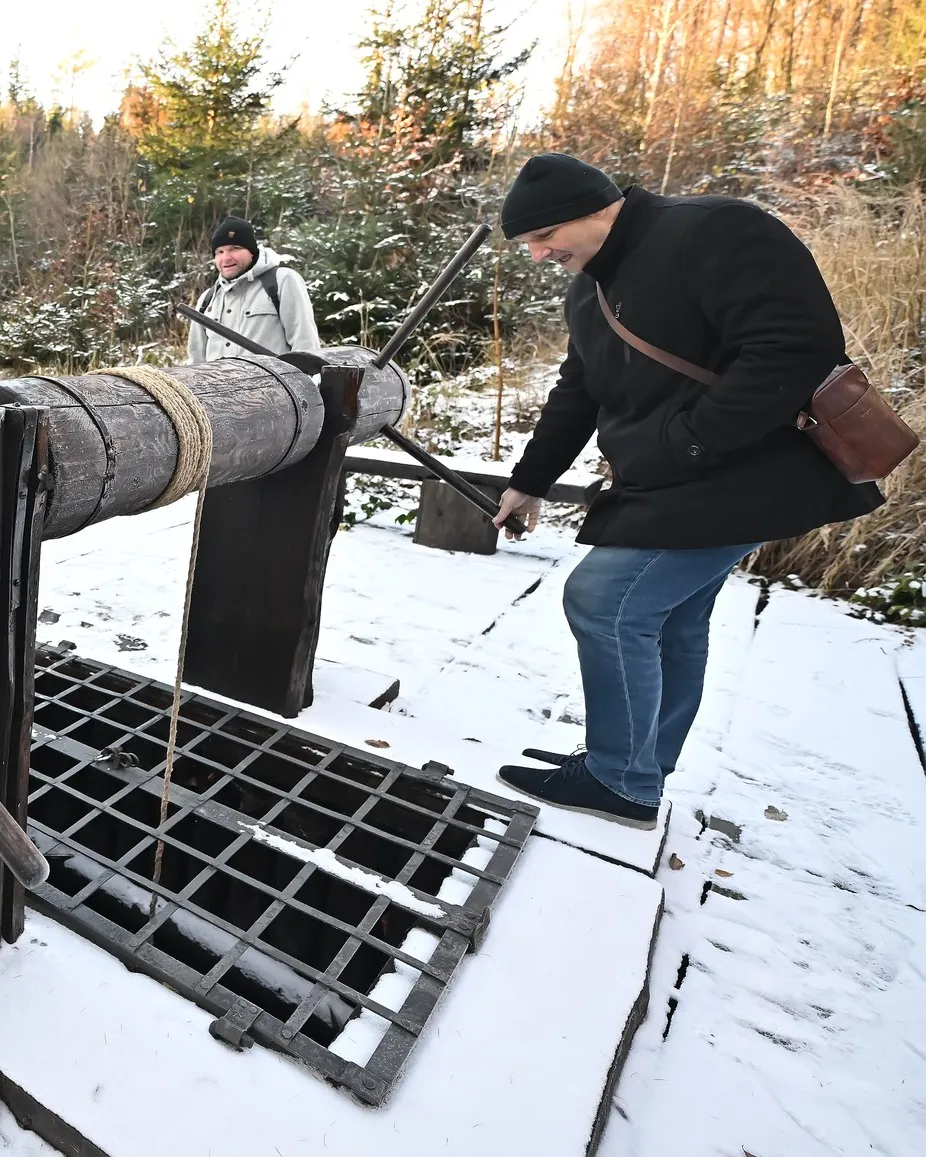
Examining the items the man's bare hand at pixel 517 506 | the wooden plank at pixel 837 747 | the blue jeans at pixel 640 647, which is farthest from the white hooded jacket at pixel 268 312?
the wooden plank at pixel 837 747

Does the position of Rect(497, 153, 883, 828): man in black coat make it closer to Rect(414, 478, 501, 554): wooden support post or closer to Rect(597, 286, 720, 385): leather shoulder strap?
Rect(597, 286, 720, 385): leather shoulder strap

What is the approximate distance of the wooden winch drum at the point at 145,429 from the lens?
128 cm

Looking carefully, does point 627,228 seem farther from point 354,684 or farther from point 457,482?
point 354,684

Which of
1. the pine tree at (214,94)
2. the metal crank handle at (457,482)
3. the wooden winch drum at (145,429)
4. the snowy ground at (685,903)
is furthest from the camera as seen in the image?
the pine tree at (214,94)

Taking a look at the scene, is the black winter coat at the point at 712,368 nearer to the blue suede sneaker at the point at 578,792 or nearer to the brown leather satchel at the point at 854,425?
the brown leather satchel at the point at 854,425

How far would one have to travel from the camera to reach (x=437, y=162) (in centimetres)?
839

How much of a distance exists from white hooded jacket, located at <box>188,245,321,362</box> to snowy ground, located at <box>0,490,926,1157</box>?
1153 mm

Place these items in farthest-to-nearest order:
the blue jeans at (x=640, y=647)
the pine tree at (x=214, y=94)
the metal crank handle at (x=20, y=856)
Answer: the pine tree at (x=214, y=94)
the blue jeans at (x=640, y=647)
the metal crank handle at (x=20, y=856)

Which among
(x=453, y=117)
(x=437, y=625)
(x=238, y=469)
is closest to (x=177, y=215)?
(x=453, y=117)

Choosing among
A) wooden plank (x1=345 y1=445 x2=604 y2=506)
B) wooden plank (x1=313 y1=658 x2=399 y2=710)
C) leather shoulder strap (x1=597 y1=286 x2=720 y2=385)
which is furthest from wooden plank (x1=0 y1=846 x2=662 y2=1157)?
wooden plank (x1=345 y1=445 x2=604 y2=506)

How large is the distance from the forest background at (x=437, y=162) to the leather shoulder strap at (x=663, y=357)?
3.48 meters

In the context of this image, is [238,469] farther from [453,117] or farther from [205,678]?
[453,117]

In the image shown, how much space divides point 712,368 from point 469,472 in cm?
264

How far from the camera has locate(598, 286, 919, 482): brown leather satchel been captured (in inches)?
56.6
